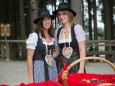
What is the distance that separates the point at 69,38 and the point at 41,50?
1.08ft

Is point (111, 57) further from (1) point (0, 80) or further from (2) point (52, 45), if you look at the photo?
(2) point (52, 45)

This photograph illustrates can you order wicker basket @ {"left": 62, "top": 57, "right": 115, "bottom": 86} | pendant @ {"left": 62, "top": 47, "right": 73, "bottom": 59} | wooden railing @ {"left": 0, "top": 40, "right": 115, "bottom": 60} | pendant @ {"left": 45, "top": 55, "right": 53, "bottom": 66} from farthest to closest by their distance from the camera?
wooden railing @ {"left": 0, "top": 40, "right": 115, "bottom": 60} < pendant @ {"left": 45, "top": 55, "right": 53, "bottom": 66} < pendant @ {"left": 62, "top": 47, "right": 73, "bottom": 59} < wicker basket @ {"left": 62, "top": 57, "right": 115, "bottom": 86}

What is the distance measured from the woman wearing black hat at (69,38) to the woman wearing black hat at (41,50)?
119 mm

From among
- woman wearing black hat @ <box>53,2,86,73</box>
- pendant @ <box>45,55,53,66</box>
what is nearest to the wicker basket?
woman wearing black hat @ <box>53,2,86,73</box>

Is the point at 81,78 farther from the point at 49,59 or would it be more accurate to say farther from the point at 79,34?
the point at 49,59

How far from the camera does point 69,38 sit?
11.6 feet

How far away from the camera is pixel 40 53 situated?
3.65 meters

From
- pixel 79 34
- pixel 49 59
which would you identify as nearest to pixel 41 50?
pixel 49 59

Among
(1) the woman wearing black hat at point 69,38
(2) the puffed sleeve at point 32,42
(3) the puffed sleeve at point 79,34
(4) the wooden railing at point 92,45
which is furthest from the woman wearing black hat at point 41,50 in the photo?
(4) the wooden railing at point 92,45

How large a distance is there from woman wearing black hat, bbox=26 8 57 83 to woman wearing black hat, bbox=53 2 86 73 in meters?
0.12

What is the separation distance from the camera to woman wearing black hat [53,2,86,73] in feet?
11.6

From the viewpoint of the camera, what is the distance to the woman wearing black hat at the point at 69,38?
3.53 m

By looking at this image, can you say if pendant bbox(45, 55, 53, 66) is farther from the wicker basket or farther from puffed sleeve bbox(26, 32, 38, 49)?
the wicker basket

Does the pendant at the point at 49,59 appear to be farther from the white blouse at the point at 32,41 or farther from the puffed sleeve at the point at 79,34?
the puffed sleeve at the point at 79,34
